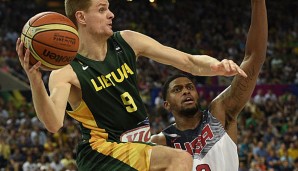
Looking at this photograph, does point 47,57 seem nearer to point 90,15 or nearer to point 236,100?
point 90,15

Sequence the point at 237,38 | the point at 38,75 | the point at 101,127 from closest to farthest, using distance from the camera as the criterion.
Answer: the point at 38,75
the point at 101,127
the point at 237,38

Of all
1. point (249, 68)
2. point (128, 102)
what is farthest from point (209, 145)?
point (128, 102)

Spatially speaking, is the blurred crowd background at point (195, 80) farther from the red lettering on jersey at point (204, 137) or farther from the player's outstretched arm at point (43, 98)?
the player's outstretched arm at point (43, 98)

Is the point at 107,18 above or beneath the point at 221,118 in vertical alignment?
above

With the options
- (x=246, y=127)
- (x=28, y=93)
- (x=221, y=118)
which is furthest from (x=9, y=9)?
(x=221, y=118)

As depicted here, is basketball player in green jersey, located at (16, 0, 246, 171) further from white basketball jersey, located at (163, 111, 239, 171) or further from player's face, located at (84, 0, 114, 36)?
white basketball jersey, located at (163, 111, 239, 171)

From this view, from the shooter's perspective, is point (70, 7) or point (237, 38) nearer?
point (70, 7)

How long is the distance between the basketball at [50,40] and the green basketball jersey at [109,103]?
340mm

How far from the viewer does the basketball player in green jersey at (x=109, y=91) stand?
4.03 metres

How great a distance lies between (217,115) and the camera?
5160 millimetres

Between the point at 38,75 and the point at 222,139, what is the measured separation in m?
2.00

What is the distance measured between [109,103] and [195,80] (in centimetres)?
1469

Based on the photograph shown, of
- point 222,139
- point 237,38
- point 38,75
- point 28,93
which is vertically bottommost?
point 28,93

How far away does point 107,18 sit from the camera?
4.38 m
